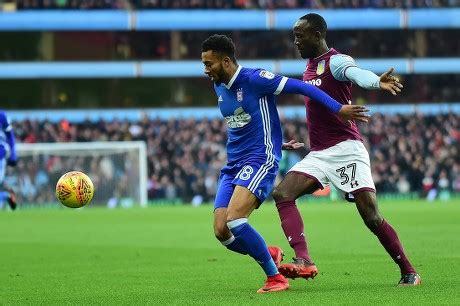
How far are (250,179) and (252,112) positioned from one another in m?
0.62

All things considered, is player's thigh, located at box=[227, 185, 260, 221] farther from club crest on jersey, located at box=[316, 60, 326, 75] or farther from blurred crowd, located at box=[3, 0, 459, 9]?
blurred crowd, located at box=[3, 0, 459, 9]

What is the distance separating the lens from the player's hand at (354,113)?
9898 millimetres

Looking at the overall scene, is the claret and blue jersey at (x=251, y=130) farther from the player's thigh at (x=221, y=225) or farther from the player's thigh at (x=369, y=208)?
the player's thigh at (x=369, y=208)

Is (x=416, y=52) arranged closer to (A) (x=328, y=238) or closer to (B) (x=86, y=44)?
(B) (x=86, y=44)

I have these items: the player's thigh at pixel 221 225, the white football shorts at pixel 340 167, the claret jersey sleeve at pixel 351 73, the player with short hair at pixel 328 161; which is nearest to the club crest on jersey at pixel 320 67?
→ the player with short hair at pixel 328 161

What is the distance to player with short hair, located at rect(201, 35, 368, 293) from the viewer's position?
33.8 ft

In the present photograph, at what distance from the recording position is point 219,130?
44781mm

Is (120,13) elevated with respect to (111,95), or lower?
elevated

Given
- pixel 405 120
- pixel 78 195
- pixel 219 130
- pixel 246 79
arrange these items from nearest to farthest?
pixel 246 79, pixel 78 195, pixel 219 130, pixel 405 120

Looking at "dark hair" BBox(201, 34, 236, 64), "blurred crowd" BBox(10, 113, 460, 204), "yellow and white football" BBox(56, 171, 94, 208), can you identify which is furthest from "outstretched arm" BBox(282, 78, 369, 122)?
"blurred crowd" BBox(10, 113, 460, 204)

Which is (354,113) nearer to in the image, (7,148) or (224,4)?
(7,148)

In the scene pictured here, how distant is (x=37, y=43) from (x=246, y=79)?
4534 cm

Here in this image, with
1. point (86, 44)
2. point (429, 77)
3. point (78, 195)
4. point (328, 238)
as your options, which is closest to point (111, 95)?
point (86, 44)

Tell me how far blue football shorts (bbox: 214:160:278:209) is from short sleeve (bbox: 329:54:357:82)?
1.06 metres
